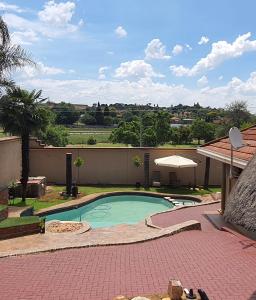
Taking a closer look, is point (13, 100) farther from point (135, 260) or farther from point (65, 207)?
point (135, 260)

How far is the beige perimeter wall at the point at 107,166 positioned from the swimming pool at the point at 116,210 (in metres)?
4.05

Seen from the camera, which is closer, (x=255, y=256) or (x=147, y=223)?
(x=255, y=256)

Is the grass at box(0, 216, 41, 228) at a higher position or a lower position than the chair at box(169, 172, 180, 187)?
higher

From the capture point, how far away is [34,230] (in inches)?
628

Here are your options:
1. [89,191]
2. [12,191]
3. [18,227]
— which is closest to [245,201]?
[18,227]

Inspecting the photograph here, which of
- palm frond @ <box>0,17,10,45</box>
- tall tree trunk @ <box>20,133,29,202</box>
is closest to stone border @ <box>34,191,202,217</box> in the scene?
tall tree trunk @ <box>20,133,29,202</box>

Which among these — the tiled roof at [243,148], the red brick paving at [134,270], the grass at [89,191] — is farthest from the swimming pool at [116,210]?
the red brick paving at [134,270]

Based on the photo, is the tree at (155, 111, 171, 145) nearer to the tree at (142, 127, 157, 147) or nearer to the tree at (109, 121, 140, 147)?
the tree at (109, 121, 140, 147)

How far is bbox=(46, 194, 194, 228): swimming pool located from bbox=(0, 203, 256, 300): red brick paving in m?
10.1

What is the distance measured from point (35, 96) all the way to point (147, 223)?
1068cm

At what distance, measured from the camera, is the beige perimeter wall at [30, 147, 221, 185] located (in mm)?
30547

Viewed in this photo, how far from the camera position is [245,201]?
12.7 meters

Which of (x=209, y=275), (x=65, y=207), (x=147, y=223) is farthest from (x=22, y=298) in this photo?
(x=65, y=207)

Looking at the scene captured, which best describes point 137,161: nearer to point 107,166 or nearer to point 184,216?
point 107,166
